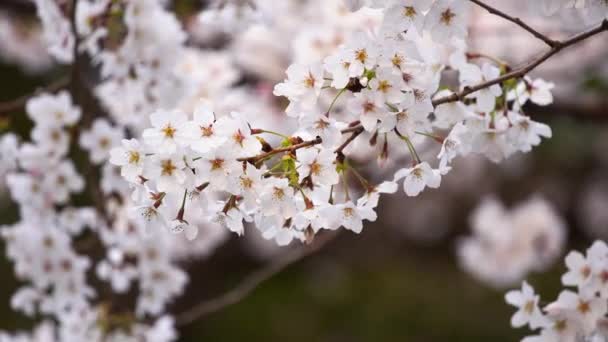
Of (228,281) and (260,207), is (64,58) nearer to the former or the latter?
(260,207)

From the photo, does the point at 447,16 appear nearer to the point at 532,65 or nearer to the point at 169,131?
the point at 532,65

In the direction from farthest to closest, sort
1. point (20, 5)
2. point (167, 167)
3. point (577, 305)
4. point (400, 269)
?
point (400, 269) < point (20, 5) < point (577, 305) < point (167, 167)

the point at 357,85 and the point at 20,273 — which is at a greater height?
the point at 20,273

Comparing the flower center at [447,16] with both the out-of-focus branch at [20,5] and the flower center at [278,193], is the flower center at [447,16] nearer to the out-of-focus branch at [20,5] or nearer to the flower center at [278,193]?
the flower center at [278,193]

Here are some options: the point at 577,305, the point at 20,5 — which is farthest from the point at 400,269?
the point at 577,305

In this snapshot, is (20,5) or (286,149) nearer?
(286,149)

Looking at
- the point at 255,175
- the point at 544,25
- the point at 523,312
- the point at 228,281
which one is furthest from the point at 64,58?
the point at 228,281
